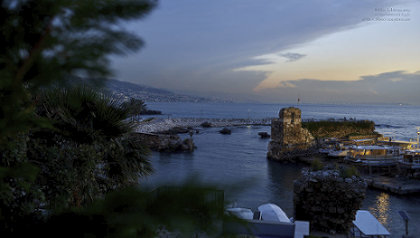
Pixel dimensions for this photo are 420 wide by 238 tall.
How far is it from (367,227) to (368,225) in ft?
0.35

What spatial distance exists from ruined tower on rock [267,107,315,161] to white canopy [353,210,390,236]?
38.3ft

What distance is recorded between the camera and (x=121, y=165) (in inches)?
157

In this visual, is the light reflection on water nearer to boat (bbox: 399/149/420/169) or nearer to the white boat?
boat (bbox: 399/149/420/169)

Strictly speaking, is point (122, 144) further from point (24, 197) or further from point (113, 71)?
point (113, 71)

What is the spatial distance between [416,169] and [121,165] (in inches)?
616

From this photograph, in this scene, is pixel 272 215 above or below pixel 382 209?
above

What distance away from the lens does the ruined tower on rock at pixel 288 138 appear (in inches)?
785

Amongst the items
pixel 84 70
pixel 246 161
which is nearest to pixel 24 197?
pixel 84 70

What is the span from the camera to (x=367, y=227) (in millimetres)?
7379

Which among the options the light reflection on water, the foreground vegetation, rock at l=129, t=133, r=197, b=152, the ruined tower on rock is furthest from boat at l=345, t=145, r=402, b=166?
rock at l=129, t=133, r=197, b=152

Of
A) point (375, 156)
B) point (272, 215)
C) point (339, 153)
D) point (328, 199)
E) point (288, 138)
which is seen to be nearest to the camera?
point (272, 215)

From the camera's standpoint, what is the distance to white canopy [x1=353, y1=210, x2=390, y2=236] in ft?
23.4

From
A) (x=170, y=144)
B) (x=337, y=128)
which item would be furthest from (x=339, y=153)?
(x=170, y=144)

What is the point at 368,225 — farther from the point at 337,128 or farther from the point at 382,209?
the point at 337,128
